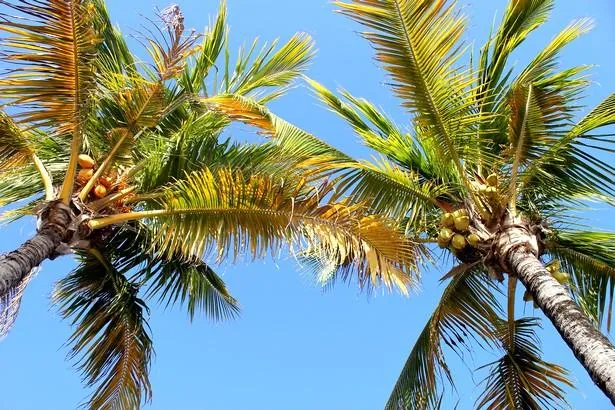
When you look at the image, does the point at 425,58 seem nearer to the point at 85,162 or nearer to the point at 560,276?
the point at 560,276

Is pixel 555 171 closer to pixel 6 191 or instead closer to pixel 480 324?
pixel 480 324

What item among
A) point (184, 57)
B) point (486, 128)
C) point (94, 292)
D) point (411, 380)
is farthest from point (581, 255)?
point (94, 292)

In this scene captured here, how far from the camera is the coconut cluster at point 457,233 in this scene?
7.30 m

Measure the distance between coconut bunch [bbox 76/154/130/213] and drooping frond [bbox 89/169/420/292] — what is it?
42.7 inches

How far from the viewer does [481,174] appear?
7.85 meters

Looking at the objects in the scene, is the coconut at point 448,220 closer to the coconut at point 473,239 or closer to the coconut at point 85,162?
the coconut at point 473,239

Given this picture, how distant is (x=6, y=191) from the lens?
25.7 feet

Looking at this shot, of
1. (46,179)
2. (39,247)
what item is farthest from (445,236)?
(46,179)

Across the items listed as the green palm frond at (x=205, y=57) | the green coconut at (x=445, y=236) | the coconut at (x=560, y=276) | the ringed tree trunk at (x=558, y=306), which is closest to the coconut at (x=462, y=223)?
the green coconut at (x=445, y=236)

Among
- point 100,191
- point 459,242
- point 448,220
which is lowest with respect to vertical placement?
point 100,191

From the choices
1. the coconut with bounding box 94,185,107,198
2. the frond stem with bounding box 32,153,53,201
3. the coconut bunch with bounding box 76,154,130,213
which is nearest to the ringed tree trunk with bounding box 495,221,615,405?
the coconut bunch with bounding box 76,154,130,213

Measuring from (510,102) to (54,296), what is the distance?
6031 mm

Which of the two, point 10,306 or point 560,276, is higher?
point 560,276

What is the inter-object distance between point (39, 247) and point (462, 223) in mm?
4232
